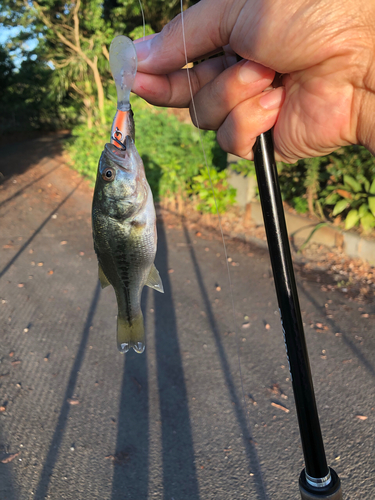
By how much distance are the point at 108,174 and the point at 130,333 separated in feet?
1.82

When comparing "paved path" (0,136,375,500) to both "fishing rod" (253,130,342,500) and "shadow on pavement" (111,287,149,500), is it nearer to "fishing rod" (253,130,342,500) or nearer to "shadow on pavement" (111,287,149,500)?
"shadow on pavement" (111,287,149,500)

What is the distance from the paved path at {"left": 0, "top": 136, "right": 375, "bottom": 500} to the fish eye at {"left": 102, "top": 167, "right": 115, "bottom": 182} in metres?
2.64

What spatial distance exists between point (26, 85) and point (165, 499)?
27.5 m

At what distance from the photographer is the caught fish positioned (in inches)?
51.3

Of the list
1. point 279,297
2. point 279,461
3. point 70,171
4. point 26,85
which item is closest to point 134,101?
point 70,171

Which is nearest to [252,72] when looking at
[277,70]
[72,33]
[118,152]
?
[277,70]

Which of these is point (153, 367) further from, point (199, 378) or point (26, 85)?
point (26, 85)

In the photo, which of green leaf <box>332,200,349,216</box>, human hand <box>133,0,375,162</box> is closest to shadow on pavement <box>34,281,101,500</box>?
human hand <box>133,0,375,162</box>

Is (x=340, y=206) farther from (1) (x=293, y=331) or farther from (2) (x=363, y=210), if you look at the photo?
(1) (x=293, y=331)

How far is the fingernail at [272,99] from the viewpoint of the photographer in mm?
1721

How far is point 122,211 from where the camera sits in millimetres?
1301

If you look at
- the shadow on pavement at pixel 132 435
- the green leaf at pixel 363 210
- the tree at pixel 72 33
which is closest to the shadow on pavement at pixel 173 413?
the shadow on pavement at pixel 132 435

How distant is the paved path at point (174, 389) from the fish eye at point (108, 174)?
8.65 ft

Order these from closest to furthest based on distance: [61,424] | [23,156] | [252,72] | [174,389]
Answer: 1. [252,72]
2. [61,424]
3. [174,389]
4. [23,156]
